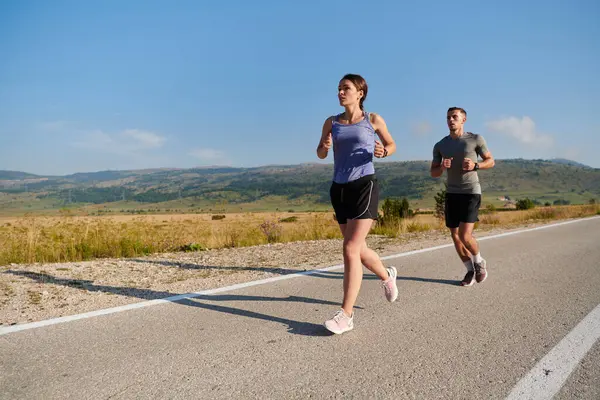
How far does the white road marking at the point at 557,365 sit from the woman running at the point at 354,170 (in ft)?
4.67

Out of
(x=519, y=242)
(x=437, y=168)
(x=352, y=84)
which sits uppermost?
(x=352, y=84)

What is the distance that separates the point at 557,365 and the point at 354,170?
80.1 inches

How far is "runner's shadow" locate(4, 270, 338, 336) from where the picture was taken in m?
3.95

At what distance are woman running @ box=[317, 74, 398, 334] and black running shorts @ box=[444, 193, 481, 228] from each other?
6.99ft

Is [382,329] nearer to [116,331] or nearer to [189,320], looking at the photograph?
[189,320]

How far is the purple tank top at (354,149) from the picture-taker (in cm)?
395

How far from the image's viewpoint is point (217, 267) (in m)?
7.25

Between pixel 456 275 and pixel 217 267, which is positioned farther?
pixel 217 267

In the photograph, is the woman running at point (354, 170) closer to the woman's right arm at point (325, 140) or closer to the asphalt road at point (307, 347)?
the woman's right arm at point (325, 140)

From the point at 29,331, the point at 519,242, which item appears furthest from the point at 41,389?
the point at 519,242

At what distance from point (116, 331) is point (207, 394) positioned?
1.55 m

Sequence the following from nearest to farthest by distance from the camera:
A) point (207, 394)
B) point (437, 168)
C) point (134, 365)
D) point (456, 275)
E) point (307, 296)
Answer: point (207, 394), point (134, 365), point (307, 296), point (437, 168), point (456, 275)

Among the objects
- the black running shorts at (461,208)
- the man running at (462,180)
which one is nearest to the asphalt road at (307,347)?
the man running at (462,180)

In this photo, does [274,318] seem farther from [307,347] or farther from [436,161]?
[436,161]
